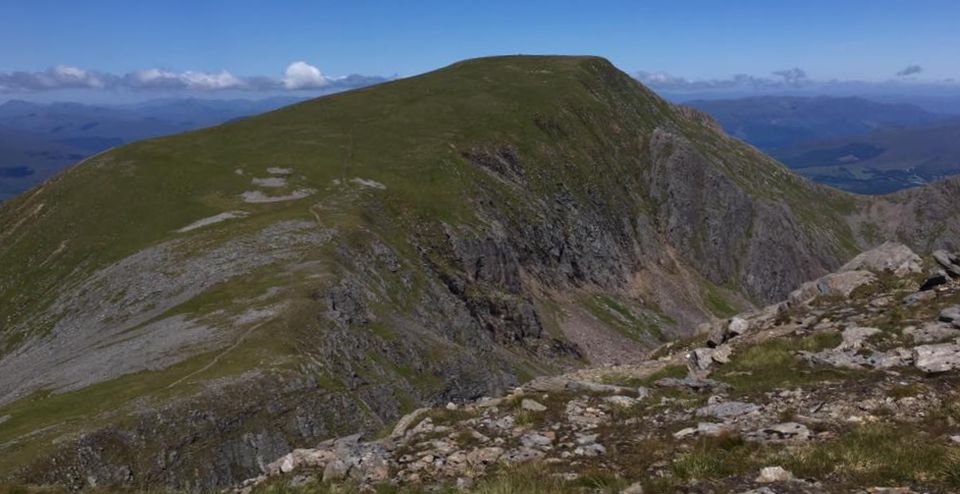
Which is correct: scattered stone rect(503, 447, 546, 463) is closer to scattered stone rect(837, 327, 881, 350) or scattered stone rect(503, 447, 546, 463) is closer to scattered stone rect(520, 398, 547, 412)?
scattered stone rect(520, 398, 547, 412)

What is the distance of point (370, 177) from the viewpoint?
10075 centimetres

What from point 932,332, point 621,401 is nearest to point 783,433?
point 621,401

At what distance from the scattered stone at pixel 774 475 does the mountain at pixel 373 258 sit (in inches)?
475

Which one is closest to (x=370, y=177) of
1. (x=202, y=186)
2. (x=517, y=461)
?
(x=202, y=186)

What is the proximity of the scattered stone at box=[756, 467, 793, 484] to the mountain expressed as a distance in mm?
12071

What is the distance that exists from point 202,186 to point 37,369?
4507 centimetres

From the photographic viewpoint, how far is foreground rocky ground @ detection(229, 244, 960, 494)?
1209 cm

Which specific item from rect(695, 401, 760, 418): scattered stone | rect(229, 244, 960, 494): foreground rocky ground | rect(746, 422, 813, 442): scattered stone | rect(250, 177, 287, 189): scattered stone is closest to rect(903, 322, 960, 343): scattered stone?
rect(229, 244, 960, 494): foreground rocky ground

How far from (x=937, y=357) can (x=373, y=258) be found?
62799mm

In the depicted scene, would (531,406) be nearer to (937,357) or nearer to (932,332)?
(937,357)

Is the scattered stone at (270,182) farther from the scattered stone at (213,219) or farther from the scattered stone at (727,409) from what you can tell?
the scattered stone at (727,409)

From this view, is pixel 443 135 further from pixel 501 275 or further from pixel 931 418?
pixel 931 418

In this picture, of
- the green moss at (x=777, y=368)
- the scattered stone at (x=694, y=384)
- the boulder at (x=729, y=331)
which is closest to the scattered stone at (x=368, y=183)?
the boulder at (x=729, y=331)

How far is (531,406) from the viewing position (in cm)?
1889
